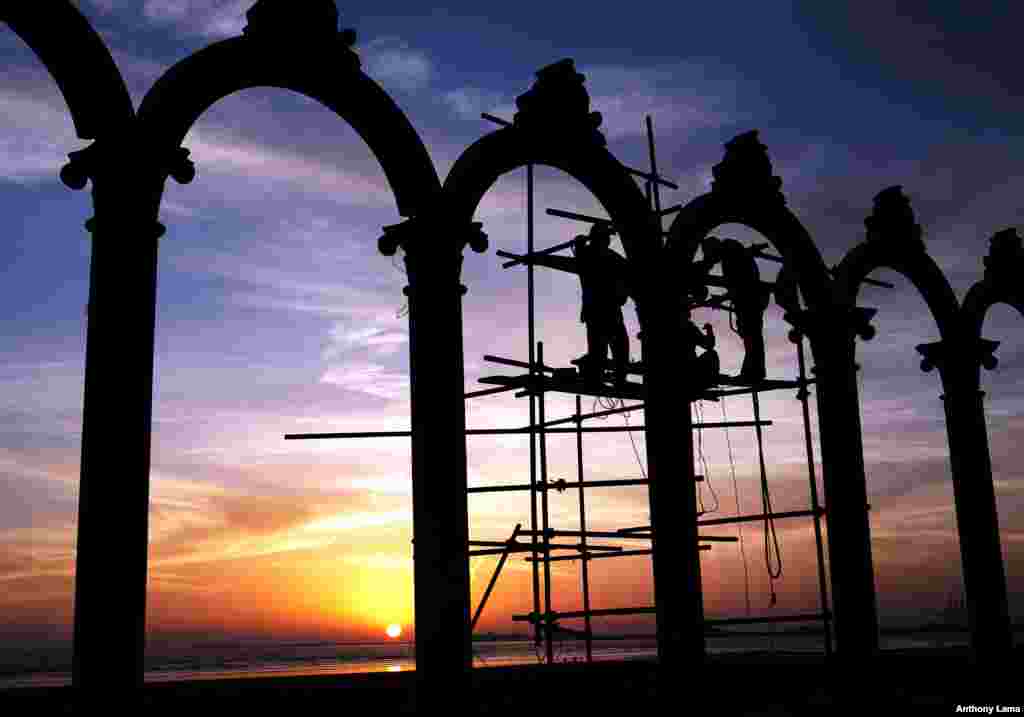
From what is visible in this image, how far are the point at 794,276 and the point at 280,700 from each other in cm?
1106

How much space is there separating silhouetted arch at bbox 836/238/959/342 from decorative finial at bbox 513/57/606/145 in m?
6.21

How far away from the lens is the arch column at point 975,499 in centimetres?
2097

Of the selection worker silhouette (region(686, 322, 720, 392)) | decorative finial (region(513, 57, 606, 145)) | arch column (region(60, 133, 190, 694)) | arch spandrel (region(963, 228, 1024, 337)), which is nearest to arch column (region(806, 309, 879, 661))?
worker silhouette (region(686, 322, 720, 392))

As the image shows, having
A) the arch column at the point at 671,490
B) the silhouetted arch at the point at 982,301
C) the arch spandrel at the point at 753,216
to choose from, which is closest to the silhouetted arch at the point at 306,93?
the arch column at the point at 671,490

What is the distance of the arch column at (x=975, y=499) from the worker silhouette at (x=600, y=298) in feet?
26.1

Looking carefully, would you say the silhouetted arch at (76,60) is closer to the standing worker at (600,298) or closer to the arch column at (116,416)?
the arch column at (116,416)

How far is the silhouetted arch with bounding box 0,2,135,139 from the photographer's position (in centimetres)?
1057

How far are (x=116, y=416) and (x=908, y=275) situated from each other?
52.0ft

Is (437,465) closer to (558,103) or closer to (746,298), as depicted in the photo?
(558,103)

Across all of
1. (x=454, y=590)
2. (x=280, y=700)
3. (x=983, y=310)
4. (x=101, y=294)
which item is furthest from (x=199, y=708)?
(x=983, y=310)

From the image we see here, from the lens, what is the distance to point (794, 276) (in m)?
19.5

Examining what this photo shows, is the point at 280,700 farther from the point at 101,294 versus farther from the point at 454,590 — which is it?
the point at 101,294

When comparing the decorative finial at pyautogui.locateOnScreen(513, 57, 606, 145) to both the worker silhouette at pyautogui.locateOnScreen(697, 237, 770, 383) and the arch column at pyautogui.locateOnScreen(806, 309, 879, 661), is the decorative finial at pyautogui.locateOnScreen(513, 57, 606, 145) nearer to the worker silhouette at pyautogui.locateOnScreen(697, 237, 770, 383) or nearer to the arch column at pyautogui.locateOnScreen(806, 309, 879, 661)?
the worker silhouette at pyautogui.locateOnScreen(697, 237, 770, 383)

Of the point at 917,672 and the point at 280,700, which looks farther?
the point at 917,672
